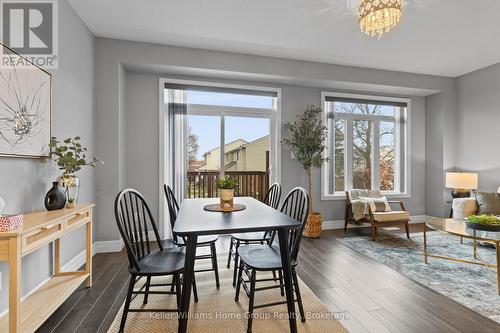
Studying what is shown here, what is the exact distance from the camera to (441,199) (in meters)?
4.76

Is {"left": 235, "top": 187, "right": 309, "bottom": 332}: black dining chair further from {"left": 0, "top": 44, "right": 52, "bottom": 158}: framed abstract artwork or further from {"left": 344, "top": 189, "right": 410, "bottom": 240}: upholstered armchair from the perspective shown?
{"left": 344, "top": 189, "right": 410, "bottom": 240}: upholstered armchair

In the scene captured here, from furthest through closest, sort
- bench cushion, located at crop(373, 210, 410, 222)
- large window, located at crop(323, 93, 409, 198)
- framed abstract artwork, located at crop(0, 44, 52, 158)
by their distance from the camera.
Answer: large window, located at crop(323, 93, 409, 198) < bench cushion, located at crop(373, 210, 410, 222) < framed abstract artwork, located at crop(0, 44, 52, 158)

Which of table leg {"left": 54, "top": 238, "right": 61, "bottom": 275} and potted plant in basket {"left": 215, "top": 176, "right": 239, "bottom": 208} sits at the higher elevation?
potted plant in basket {"left": 215, "top": 176, "right": 239, "bottom": 208}

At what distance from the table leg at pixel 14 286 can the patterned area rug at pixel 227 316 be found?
56 cm

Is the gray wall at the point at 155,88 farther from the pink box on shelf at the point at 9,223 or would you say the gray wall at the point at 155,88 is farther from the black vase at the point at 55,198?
the pink box on shelf at the point at 9,223

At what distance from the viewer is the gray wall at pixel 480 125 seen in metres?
4.22

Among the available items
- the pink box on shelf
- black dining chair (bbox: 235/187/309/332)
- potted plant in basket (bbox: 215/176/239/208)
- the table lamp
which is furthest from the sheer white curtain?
the table lamp

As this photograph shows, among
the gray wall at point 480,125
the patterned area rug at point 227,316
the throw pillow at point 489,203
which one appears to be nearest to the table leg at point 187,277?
the patterned area rug at point 227,316

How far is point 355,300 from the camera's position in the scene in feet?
6.89

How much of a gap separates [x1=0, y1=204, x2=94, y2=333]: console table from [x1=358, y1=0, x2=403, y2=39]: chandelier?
3.18m

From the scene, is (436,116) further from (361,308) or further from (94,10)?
(94,10)

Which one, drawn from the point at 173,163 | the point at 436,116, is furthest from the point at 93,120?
the point at 436,116

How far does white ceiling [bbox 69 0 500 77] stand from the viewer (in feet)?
8.71

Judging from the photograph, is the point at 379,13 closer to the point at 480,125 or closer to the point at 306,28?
the point at 306,28
